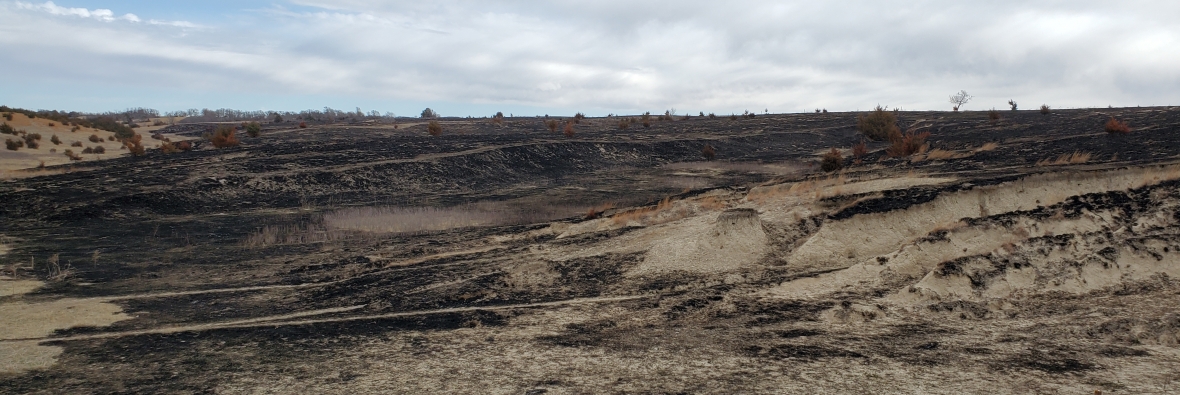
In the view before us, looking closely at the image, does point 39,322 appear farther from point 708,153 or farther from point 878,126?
point 878,126

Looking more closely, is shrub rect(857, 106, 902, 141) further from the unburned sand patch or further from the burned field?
the unburned sand patch

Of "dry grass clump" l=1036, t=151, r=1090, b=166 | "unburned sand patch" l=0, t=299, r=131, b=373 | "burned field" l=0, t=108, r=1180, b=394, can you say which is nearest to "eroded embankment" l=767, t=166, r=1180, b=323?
"burned field" l=0, t=108, r=1180, b=394

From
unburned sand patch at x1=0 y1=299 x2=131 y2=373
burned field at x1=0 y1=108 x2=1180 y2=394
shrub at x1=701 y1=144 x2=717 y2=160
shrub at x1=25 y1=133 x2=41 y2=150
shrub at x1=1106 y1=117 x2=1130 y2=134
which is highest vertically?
shrub at x1=1106 y1=117 x2=1130 y2=134

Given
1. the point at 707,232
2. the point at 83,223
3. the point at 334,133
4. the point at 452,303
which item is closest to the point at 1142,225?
the point at 707,232

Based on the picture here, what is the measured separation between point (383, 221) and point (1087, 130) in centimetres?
2714

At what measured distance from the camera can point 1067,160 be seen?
18.8 metres

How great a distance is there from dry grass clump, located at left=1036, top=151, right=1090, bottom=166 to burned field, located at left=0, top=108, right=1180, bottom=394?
408 millimetres

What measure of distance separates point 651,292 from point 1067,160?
13166 mm

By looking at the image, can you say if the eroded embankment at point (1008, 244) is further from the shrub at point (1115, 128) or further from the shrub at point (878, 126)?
the shrub at point (878, 126)

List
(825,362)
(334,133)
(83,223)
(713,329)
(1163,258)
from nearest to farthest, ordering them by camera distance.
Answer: (825,362) → (713,329) → (1163,258) → (83,223) → (334,133)

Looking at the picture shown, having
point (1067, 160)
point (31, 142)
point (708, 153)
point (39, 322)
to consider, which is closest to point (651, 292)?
point (39, 322)

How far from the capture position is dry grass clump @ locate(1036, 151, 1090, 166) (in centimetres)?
1792

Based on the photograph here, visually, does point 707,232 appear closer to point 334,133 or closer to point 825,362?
point 825,362

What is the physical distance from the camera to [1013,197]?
43.3ft
